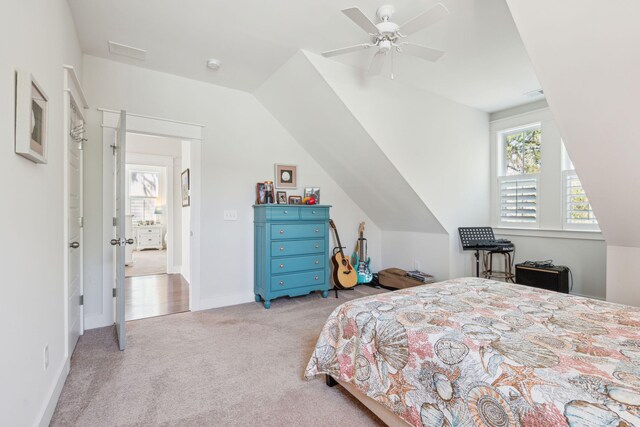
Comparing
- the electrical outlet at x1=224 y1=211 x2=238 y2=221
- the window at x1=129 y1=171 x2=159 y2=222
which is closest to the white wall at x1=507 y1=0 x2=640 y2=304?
the electrical outlet at x1=224 y1=211 x2=238 y2=221

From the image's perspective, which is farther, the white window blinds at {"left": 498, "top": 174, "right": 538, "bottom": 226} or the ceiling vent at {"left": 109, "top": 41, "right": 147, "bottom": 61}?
the white window blinds at {"left": 498, "top": 174, "right": 538, "bottom": 226}

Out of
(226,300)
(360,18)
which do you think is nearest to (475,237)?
(360,18)

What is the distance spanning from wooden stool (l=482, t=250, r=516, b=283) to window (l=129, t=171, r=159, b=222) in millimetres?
8627

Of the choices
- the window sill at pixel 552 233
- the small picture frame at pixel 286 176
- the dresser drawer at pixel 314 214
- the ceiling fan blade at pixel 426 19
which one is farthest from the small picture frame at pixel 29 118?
the window sill at pixel 552 233

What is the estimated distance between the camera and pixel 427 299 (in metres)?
1.88

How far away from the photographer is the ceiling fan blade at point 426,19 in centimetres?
188

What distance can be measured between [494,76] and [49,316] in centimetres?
456

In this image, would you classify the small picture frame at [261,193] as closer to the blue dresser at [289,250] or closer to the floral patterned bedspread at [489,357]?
the blue dresser at [289,250]

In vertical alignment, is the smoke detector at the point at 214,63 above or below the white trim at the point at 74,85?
above

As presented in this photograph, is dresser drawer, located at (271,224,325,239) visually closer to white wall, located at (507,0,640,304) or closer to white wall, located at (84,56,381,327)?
white wall, located at (84,56,381,327)

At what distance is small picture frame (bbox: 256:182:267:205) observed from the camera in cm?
397

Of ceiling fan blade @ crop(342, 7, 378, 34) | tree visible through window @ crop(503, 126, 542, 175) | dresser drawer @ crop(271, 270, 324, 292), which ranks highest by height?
ceiling fan blade @ crop(342, 7, 378, 34)

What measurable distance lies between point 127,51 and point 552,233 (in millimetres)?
5457

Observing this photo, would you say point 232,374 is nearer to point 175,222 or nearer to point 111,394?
point 111,394
